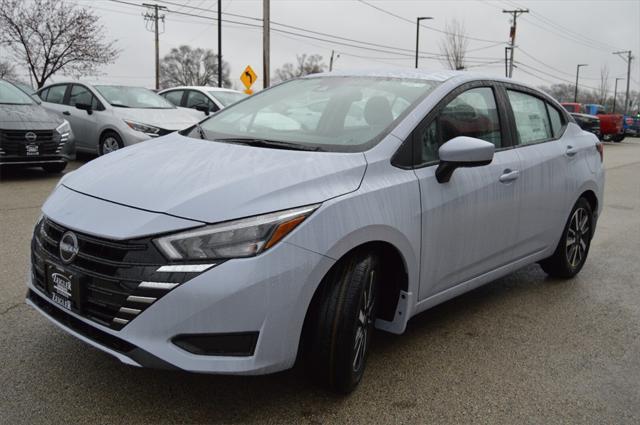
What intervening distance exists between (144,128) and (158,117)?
1.43 feet

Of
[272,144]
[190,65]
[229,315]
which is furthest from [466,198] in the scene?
[190,65]

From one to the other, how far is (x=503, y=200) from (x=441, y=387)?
125 centimetres

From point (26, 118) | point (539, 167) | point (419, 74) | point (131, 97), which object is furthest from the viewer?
point (131, 97)

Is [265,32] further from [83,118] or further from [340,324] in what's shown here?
[340,324]

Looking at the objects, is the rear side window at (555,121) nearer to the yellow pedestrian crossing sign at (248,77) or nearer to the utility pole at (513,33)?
the yellow pedestrian crossing sign at (248,77)

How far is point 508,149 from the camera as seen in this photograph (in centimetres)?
392

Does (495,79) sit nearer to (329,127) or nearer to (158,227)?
(329,127)

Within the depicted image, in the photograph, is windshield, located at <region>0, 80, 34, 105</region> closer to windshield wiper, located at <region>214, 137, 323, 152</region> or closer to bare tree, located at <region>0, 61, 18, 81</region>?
windshield wiper, located at <region>214, 137, 323, 152</region>

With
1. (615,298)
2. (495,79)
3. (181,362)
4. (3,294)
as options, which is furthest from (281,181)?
(615,298)

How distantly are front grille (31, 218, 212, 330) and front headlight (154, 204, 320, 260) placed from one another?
63mm

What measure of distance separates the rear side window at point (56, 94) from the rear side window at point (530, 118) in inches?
385

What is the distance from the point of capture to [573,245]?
4867mm

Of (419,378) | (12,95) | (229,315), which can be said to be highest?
(12,95)

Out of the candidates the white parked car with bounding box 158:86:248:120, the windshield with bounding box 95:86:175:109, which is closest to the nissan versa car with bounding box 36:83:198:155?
the windshield with bounding box 95:86:175:109
